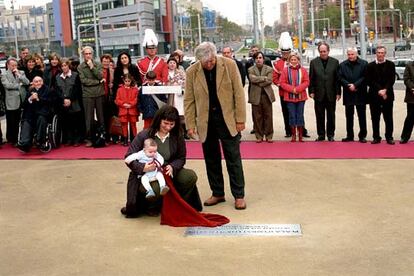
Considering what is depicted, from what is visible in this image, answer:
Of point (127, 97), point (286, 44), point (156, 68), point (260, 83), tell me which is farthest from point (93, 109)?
point (286, 44)

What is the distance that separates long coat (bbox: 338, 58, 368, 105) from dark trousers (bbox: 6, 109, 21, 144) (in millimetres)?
5782

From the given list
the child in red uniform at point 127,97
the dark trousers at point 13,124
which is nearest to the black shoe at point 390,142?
the child in red uniform at point 127,97

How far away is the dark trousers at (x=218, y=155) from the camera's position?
651 cm

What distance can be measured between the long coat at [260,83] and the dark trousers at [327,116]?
0.84 m

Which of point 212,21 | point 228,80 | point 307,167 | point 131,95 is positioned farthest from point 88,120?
point 212,21

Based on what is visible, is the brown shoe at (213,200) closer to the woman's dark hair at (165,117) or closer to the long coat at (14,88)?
the woman's dark hair at (165,117)

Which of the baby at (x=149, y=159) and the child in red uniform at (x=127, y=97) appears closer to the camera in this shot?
the baby at (x=149, y=159)

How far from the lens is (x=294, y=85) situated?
10.7 m

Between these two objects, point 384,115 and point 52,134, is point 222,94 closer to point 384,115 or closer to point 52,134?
Answer: point 384,115

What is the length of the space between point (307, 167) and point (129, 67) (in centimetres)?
372

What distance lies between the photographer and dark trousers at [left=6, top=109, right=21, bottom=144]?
11.1 m

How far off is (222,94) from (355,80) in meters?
4.73

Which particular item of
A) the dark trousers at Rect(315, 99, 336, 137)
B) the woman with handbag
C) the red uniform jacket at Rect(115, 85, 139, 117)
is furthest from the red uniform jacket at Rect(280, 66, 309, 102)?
the woman with handbag

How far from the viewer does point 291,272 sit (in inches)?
182
